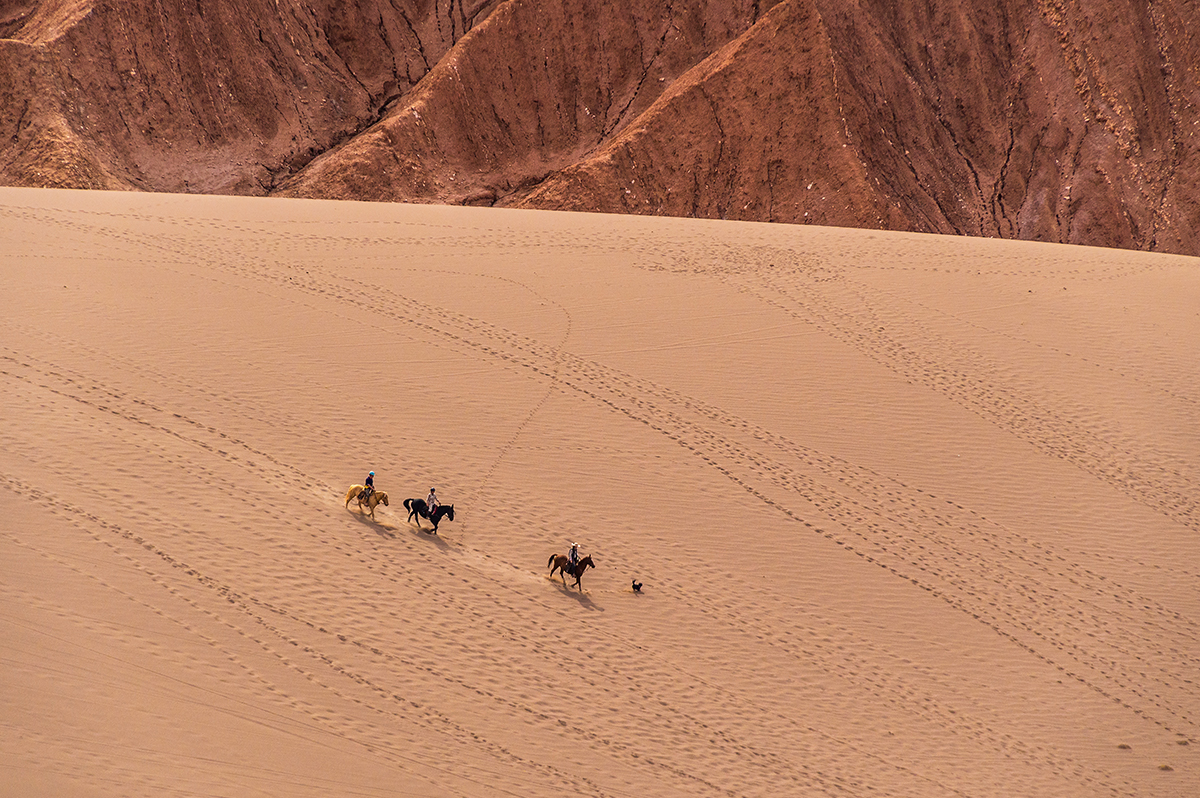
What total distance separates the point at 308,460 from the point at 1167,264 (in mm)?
21101

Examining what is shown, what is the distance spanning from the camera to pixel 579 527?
42.3ft

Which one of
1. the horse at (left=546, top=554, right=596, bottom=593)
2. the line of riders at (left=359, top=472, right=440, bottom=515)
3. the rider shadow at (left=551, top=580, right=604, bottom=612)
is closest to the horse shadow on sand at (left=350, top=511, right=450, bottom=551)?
the line of riders at (left=359, top=472, right=440, bottom=515)

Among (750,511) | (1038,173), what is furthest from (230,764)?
(1038,173)

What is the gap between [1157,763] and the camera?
34.9ft

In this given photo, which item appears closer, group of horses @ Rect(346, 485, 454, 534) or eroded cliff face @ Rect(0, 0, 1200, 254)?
group of horses @ Rect(346, 485, 454, 534)

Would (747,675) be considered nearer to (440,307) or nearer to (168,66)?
(440,307)

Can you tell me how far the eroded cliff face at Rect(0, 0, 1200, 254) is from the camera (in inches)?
1618

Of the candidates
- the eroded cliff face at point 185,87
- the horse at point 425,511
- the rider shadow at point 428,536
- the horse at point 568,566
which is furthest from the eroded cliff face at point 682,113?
the horse at point 568,566

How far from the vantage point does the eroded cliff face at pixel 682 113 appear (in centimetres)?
4109

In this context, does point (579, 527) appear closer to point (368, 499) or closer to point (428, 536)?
point (428, 536)

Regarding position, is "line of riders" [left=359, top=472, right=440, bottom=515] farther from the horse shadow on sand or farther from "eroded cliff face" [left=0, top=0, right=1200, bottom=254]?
"eroded cliff face" [left=0, top=0, right=1200, bottom=254]

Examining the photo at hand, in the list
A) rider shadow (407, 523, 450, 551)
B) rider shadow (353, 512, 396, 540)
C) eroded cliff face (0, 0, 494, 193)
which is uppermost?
eroded cliff face (0, 0, 494, 193)

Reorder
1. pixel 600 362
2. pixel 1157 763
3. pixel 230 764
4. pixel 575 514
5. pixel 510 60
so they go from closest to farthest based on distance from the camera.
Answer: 1. pixel 230 764
2. pixel 1157 763
3. pixel 575 514
4. pixel 600 362
5. pixel 510 60

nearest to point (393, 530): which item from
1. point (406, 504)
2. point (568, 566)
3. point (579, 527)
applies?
point (406, 504)
